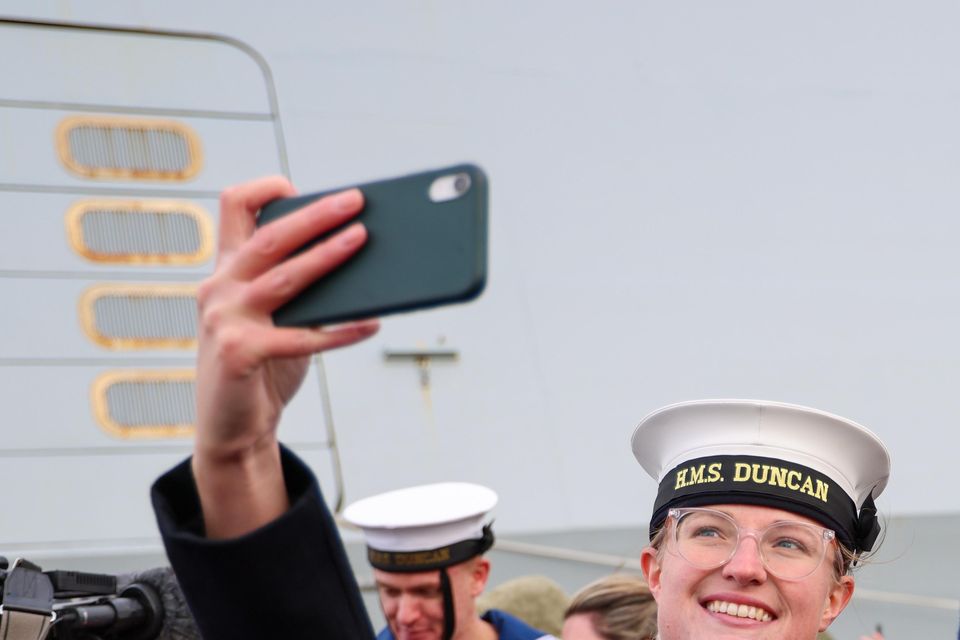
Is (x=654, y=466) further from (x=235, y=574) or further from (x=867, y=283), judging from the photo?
(x=867, y=283)

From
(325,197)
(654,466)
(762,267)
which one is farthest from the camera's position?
(762,267)

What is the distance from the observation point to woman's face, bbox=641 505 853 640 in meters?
1.95

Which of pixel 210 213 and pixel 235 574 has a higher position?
pixel 210 213

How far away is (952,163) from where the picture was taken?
17.6ft

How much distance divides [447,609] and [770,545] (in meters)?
1.44

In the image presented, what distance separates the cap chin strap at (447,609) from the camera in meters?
3.30

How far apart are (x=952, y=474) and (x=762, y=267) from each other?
868mm

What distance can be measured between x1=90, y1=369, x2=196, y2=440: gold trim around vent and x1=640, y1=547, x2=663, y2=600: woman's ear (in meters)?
2.10

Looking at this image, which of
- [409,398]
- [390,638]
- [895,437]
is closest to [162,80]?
[409,398]

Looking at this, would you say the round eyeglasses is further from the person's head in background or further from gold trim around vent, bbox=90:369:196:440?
gold trim around vent, bbox=90:369:196:440

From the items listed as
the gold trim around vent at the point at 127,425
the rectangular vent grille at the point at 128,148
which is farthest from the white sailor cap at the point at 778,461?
the rectangular vent grille at the point at 128,148

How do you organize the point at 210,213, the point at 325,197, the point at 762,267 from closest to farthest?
1. the point at 325,197
2. the point at 210,213
3. the point at 762,267

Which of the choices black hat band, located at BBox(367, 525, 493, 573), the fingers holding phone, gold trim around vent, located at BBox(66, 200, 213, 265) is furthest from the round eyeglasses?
gold trim around vent, located at BBox(66, 200, 213, 265)

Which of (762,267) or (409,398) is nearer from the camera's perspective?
(409,398)
